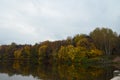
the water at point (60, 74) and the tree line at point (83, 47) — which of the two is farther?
the tree line at point (83, 47)

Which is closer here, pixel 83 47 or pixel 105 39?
pixel 83 47

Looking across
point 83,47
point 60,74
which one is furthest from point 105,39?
point 60,74

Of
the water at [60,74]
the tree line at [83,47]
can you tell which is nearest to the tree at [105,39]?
the tree line at [83,47]

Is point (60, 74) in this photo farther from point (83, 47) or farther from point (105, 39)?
point (105, 39)

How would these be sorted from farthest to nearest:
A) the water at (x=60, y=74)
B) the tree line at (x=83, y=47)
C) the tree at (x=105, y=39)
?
1. the tree at (x=105, y=39)
2. the tree line at (x=83, y=47)
3. the water at (x=60, y=74)

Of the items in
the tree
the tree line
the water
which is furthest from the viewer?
the tree

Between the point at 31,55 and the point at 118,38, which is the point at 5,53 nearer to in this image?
the point at 31,55

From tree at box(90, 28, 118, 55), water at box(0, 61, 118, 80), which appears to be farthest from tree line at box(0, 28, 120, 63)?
water at box(0, 61, 118, 80)

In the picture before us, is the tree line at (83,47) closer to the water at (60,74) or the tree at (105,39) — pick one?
the tree at (105,39)

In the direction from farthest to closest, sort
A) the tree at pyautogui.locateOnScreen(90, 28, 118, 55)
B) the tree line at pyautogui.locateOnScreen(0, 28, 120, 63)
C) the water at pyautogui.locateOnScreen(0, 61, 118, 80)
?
the tree at pyautogui.locateOnScreen(90, 28, 118, 55) < the tree line at pyautogui.locateOnScreen(0, 28, 120, 63) < the water at pyautogui.locateOnScreen(0, 61, 118, 80)

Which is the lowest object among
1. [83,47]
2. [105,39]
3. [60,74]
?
[60,74]

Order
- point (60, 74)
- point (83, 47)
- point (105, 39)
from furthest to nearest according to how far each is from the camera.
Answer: point (105, 39) < point (83, 47) < point (60, 74)

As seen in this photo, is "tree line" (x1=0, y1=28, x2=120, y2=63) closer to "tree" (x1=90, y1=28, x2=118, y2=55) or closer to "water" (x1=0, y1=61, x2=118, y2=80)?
"tree" (x1=90, y1=28, x2=118, y2=55)

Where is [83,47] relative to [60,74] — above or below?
above
